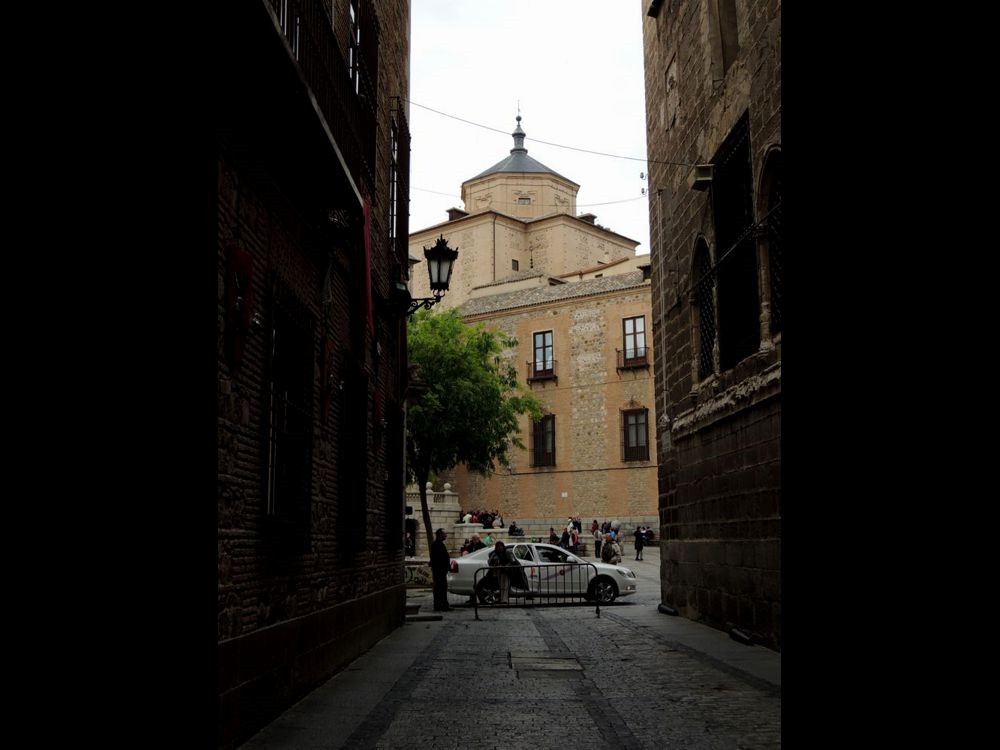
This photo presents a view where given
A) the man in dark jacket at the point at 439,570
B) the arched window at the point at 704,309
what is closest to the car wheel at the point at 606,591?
the man in dark jacket at the point at 439,570

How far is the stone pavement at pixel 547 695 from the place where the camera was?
6.85 metres

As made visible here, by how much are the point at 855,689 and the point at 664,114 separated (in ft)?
47.6

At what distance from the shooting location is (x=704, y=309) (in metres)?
15.1

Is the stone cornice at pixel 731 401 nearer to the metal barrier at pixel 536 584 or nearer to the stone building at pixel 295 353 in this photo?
Answer: the stone building at pixel 295 353

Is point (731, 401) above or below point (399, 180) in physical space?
below

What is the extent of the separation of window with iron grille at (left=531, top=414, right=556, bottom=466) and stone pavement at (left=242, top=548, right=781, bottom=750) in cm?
3444

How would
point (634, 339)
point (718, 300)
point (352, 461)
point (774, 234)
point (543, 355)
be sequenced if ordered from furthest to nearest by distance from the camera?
point (543, 355)
point (634, 339)
point (718, 300)
point (774, 234)
point (352, 461)

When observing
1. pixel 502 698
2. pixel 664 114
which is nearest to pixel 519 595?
pixel 664 114

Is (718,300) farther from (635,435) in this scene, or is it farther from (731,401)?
(635,435)

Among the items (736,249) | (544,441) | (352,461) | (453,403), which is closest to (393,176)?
(736,249)

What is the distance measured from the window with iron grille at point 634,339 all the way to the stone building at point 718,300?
28.1 meters

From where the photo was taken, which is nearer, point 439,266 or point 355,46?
point 355,46

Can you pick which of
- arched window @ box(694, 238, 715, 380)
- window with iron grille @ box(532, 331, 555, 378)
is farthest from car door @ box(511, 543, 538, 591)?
window with iron grille @ box(532, 331, 555, 378)

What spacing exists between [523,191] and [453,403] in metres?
34.4
